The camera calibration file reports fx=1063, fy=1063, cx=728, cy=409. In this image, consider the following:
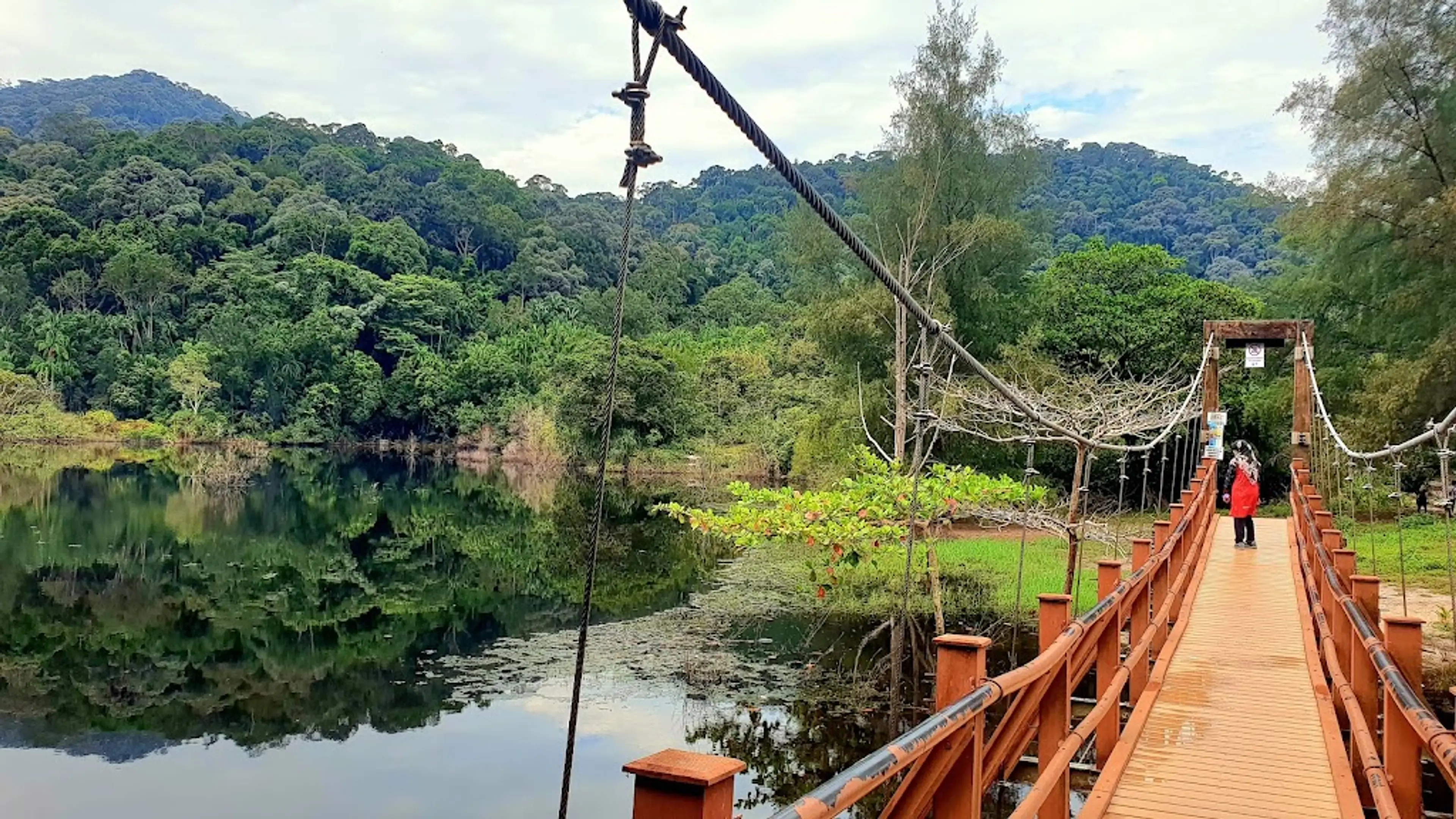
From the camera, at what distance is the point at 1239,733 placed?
358cm

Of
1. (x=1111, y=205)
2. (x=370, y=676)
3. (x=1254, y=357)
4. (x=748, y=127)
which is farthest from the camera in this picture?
(x=1111, y=205)

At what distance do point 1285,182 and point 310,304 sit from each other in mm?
34013

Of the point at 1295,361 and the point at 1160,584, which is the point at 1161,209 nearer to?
the point at 1295,361

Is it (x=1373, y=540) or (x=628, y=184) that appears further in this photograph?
(x=1373, y=540)

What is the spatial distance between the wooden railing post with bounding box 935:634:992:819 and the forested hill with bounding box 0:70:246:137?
96.3 m

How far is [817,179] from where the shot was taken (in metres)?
55.9

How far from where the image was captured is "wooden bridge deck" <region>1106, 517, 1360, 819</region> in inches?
115

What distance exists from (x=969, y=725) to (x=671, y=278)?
39980 mm

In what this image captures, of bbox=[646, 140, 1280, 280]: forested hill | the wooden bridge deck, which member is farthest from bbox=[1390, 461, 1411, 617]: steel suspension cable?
bbox=[646, 140, 1280, 280]: forested hill

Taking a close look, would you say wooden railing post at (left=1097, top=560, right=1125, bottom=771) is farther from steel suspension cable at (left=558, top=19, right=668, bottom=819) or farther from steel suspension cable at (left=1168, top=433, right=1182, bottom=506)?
steel suspension cable at (left=1168, top=433, right=1182, bottom=506)

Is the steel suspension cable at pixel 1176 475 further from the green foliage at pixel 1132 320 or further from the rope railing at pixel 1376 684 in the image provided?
the rope railing at pixel 1376 684

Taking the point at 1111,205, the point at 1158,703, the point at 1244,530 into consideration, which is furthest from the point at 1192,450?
the point at 1111,205

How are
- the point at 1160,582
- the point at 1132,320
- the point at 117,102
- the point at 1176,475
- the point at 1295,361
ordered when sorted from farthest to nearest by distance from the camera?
the point at 117,102
the point at 1132,320
the point at 1176,475
the point at 1295,361
the point at 1160,582

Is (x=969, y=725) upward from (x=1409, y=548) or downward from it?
upward
